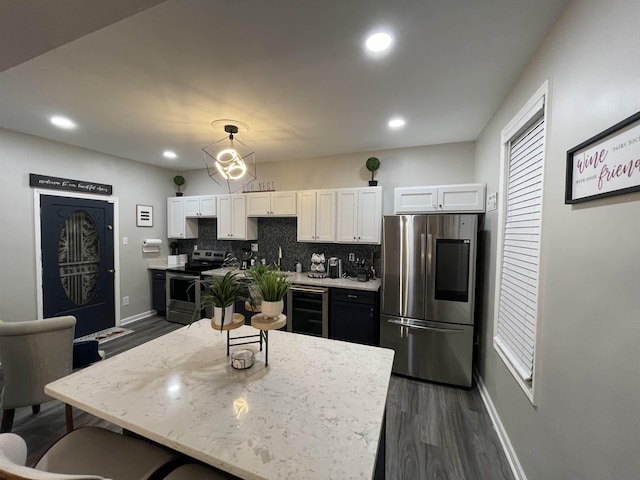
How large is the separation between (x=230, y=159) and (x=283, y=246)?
1525 mm

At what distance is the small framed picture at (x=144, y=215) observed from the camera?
4413mm

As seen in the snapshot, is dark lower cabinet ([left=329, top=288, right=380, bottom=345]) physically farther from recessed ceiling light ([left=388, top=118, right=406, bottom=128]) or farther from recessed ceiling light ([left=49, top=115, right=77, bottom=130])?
recessed ceiling light ([left=49, top=115, right=77, bottom=130])

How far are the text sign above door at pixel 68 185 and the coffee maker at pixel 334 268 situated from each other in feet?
11.5

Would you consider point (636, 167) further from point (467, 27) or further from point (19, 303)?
point (19, 303)

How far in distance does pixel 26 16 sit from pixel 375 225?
307cm

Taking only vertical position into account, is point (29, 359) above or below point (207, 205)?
below

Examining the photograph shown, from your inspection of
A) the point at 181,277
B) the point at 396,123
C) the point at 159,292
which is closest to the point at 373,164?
the point at 396,123

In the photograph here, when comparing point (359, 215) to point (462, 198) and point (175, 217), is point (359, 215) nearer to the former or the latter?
point (462, 198)

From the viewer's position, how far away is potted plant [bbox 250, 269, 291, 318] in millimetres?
1379

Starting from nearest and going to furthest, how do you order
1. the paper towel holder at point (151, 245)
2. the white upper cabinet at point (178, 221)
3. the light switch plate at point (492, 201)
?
the light switch plate at point (492, 201) → the paper towel holder at point (151, 245) → the white upper cabinet at point (178, 221)

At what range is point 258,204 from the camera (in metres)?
4.09

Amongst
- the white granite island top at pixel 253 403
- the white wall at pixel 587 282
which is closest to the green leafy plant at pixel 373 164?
the white wall at pixel 587 282

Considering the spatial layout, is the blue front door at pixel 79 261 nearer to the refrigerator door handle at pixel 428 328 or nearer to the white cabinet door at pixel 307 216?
the white cabinet door at pixel 307 216

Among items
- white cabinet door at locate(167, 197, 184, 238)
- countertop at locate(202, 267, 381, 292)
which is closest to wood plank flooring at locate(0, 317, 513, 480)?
countertop at locate(202, 267, 381, 292)
